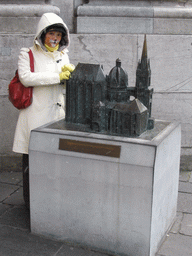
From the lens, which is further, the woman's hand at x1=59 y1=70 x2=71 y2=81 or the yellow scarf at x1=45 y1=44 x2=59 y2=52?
the yellow scarf at x1=45 y1=44 x2=59 y2=52

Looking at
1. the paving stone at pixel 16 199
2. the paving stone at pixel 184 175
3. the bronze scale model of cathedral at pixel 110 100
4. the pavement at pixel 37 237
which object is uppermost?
the bronze scale model of cathedral at pixel 110 100

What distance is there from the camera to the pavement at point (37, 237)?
140 inches

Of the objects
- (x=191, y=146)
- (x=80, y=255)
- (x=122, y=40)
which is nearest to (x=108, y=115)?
(x=80, y=255)

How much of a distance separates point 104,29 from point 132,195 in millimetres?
2814

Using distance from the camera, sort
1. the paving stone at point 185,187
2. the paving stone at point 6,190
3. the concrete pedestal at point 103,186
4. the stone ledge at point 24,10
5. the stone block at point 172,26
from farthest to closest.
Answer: the stone block at point 172,26
the stone ledge at point 24,10
the paving stone at point 185,187
the paving stone at point 6,190
the concrete pedestal at point 103,186

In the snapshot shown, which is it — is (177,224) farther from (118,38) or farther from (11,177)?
(118,38)

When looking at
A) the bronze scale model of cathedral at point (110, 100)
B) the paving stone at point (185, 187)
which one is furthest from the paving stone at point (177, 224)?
the bronze scale model of cathedral at point (110, 100)

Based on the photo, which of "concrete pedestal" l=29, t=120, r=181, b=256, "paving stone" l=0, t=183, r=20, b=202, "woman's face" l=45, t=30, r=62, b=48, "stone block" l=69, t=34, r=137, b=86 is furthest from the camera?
"stone block" l=69, t=34, r=137, b=86

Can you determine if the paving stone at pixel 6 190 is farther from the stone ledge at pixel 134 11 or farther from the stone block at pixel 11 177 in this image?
the stone ledge at pixel 134 11

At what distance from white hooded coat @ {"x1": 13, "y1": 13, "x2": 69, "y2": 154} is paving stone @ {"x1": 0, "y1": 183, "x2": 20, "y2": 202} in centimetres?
96

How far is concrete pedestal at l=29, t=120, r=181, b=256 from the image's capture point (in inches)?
128

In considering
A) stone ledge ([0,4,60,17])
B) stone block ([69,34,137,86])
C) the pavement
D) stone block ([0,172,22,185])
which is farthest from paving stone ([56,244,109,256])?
stone ledge ([0,4,60,17])

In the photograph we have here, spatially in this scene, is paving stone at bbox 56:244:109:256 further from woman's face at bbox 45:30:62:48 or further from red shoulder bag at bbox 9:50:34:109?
woman's face at bbox 45:30:62:48

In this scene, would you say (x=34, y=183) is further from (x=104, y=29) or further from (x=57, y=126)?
(x=104, y=29)
